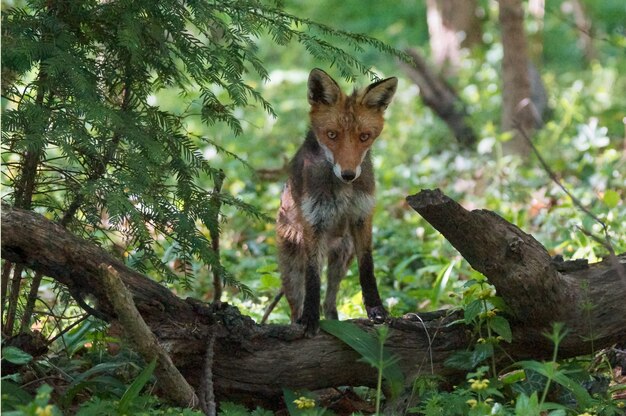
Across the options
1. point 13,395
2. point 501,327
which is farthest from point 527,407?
point 13,395

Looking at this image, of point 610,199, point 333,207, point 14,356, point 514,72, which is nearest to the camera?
point 14,356

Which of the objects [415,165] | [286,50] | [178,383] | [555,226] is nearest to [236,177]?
[415,165]

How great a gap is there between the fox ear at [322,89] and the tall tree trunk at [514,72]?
5464 millimetres

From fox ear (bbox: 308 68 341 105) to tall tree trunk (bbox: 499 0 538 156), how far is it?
17.9 feet

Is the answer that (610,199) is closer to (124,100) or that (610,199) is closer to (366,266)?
(366,266)

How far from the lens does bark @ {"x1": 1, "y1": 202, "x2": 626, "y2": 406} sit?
4.52m

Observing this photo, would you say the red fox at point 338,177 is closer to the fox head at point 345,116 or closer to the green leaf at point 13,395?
the fox head at point 345,116

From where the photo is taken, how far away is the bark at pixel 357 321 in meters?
4.52

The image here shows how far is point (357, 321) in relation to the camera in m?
5.26

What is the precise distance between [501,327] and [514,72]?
24.0ft

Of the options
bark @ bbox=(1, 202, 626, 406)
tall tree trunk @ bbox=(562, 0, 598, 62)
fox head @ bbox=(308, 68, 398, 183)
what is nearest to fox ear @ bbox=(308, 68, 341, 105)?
fox head @ bbox=(308, 68, 398, 183)

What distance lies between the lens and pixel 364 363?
16.6 feet

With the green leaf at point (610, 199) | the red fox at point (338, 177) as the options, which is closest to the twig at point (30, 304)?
the red fox at point (338, 177)

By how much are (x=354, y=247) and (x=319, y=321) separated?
120cm
